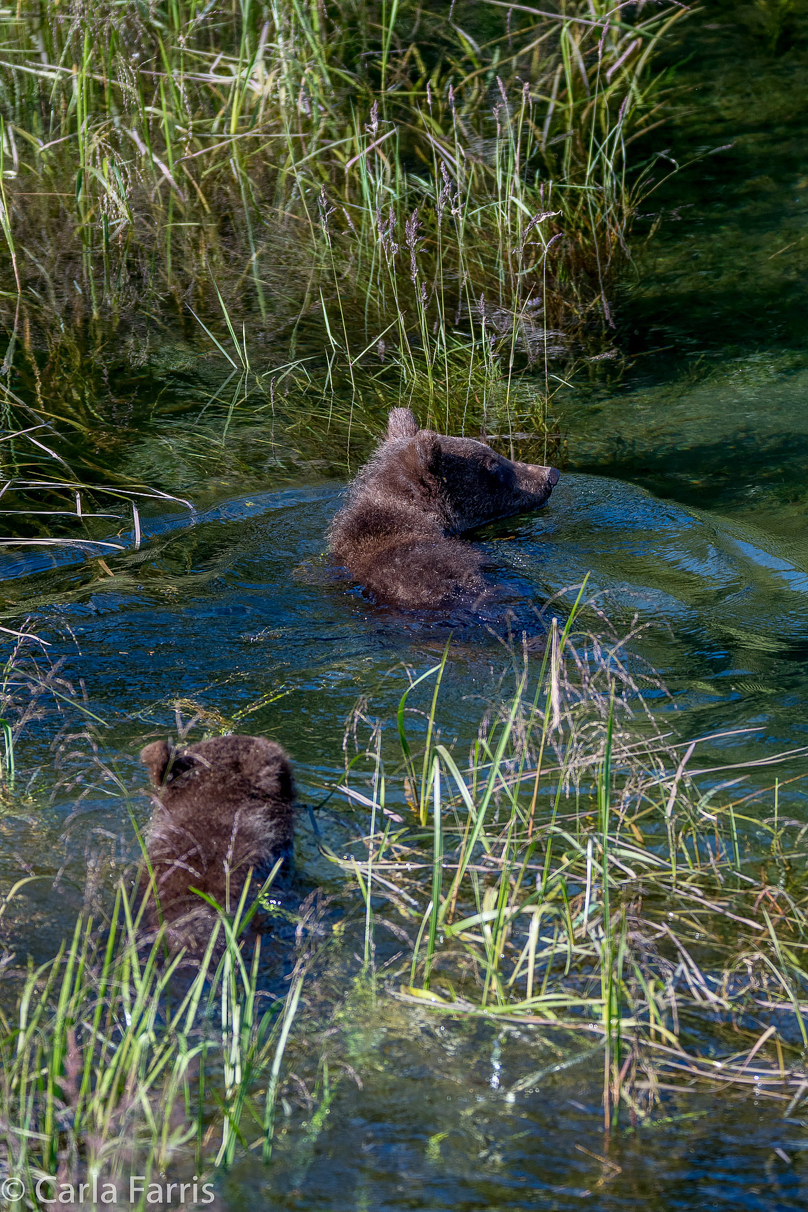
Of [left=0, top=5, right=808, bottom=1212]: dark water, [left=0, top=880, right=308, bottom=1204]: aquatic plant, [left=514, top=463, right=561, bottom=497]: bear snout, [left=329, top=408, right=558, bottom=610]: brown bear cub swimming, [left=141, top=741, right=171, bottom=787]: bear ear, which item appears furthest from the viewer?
[left=514, top=463, right=561, bottom=497]: bear snout

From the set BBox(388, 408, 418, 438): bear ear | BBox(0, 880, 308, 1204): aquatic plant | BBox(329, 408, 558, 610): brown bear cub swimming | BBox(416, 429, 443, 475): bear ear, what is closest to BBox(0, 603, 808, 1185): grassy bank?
BBox(0, 880, 308, 1204): aquatic plant

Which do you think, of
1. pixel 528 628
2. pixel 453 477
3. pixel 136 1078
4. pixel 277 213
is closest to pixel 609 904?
pixel 136 1078

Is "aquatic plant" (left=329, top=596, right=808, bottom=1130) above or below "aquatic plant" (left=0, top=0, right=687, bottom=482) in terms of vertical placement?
below

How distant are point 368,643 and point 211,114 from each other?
6223mm

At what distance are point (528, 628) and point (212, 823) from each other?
2.09m

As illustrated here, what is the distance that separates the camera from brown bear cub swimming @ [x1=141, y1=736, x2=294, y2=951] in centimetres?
347

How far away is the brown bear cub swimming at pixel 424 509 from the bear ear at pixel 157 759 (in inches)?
80.1

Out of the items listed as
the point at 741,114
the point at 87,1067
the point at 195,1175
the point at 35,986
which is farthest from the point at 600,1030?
the point at 741,114

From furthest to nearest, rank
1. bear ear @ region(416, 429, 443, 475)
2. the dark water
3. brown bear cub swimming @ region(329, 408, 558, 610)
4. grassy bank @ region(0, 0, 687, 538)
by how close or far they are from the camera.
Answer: grassy bank @ region(0, 0, 687, 538) < bear ear @ region(416, 429, 443, 475) < brown bear cub swimming @ region(329, 408, 558, 610) < the dark water

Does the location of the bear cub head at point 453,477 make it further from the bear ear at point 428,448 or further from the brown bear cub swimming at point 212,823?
the brown bear cub swimming at point 212,823

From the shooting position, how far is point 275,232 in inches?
361

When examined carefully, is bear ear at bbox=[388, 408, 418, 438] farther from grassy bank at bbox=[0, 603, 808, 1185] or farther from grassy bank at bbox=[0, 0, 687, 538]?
grassy bank at bbox=[0, 603, 808, 1185]

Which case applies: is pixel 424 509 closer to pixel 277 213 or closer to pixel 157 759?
pixel 157 759

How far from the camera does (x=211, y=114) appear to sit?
32.1 ft
